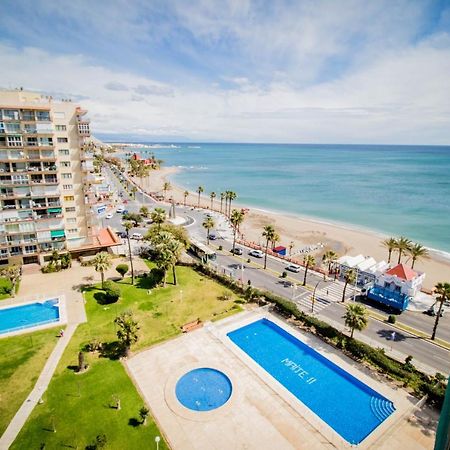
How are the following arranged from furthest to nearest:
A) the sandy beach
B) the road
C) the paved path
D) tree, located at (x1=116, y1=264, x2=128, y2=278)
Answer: the sandy beach → tree, located at (x1=116, y1=264, x2=128, y2=278) → the road → the paved path

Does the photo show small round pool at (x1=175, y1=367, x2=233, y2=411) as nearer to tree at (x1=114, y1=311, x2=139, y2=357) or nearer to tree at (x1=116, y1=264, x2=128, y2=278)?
tree at (x1=114, y1=311, x2=139, y2=357)

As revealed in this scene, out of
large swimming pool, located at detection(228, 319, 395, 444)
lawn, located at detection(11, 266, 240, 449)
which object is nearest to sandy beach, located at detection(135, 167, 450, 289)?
lawn, located at detection(11, 266, 240, 449)

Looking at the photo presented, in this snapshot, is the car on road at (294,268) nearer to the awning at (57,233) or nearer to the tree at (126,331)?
the tree at (126,331)

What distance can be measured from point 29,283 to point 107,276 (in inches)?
533

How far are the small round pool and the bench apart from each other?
797 centimetres

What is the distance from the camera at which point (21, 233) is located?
209 feet

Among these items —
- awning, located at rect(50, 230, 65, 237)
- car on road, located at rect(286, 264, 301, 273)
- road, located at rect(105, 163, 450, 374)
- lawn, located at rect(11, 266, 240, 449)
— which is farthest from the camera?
car on road, located at rect(286, 264, 301, 273)

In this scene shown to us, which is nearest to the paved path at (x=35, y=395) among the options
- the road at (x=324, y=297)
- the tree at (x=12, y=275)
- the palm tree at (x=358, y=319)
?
the tree at (x=12, y=275)

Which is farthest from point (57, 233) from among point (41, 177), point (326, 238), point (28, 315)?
point (326, 238)

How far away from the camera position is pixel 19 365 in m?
39.6

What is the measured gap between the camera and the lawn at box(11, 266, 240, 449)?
30.6 metres

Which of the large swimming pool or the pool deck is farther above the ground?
the pool deck

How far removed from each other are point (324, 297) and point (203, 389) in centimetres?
3221

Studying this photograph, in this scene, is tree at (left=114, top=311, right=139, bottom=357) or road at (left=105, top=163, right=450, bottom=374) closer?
tree at (left=114, top=311, right=139, bottom=357)
